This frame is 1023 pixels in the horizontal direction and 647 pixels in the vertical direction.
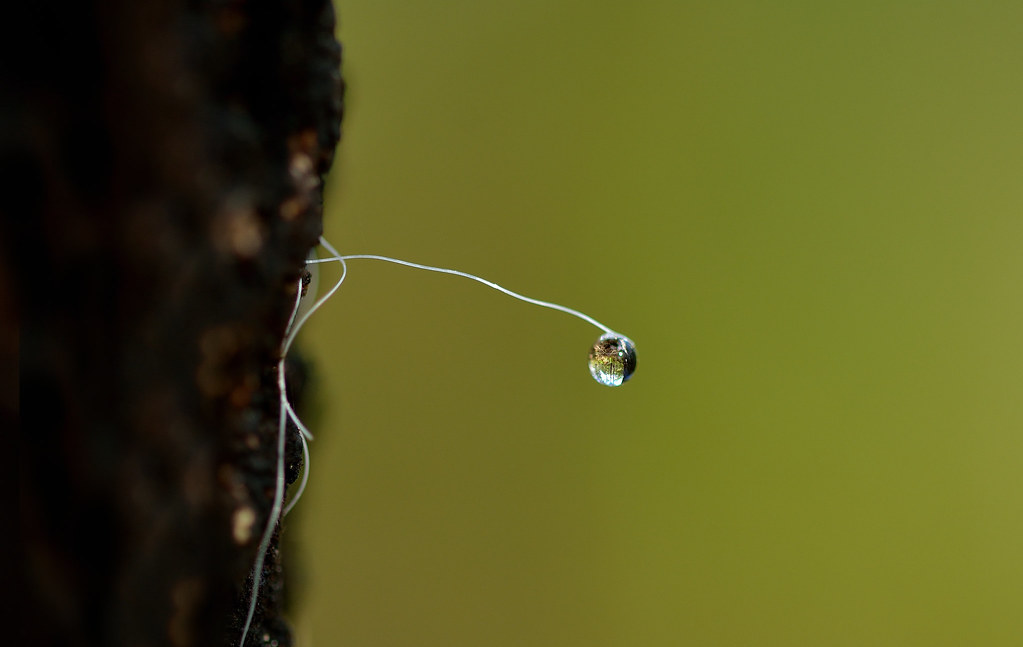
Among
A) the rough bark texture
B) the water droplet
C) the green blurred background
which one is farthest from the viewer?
the green blurred background

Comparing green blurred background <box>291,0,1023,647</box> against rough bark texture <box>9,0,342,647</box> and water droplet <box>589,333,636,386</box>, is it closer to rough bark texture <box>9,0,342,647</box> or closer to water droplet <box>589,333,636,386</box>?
water droplet <box>589,333,636,386</box>

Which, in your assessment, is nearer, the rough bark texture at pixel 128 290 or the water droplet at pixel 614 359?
the rough bark texture at pixel 128 290

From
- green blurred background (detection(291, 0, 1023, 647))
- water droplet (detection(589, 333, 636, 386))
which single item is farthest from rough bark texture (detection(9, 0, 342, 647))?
green blurred background (detection(291, 0, 1023, 647))

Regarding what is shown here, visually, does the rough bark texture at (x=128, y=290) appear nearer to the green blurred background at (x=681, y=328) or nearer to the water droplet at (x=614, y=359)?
the water droplet at (x=614, y=359)

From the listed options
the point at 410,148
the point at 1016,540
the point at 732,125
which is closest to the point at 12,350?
the point at 410,148

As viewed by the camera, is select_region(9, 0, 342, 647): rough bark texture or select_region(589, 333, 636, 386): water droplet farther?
select_region(589, 333, 636, 386): water droplet

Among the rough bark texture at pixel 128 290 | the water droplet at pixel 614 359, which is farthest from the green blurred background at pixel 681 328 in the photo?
the rough bark texture at pixel 128 290

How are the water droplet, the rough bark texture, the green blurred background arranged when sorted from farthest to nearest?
the green blurred background < the water droplet < the rough bark texture
